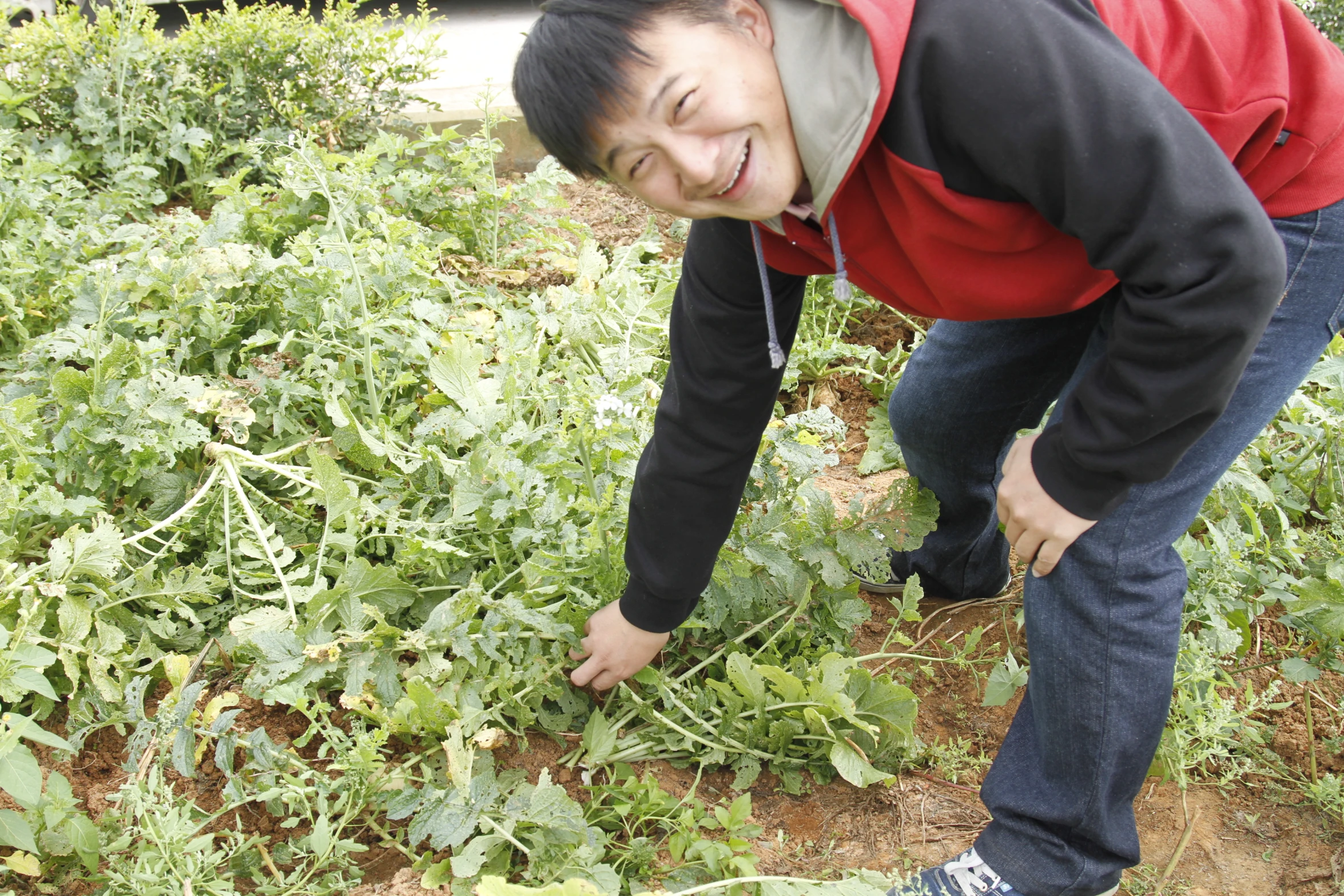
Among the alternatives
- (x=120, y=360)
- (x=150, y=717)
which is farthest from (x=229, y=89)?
(x=150, y=717)

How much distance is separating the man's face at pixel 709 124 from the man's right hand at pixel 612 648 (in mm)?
793

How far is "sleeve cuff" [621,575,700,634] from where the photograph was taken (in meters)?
1.72

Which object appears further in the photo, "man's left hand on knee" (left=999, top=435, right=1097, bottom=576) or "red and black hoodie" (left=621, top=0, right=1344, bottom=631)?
"man's left hand on knee" (left=999, top=435, right=1097, bottom=576)

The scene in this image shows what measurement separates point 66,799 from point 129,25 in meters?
2.96

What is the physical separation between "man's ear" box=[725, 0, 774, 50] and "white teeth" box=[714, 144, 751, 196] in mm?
118

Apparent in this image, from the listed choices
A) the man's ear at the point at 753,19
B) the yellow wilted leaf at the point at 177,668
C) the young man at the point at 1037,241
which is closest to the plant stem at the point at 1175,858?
the young man at the point at 1037,241

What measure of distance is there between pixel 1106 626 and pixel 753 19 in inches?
37.4

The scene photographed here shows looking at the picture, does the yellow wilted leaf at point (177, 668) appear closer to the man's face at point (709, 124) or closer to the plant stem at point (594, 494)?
the plant stem at point (594, 494)

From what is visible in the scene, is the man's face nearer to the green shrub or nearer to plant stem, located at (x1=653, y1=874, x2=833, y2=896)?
plant stem, located at (x1=653, y1=874, x2=833, y2=896)

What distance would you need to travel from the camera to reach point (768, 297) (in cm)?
147

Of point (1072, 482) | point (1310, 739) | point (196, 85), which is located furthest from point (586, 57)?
point (196, 85)

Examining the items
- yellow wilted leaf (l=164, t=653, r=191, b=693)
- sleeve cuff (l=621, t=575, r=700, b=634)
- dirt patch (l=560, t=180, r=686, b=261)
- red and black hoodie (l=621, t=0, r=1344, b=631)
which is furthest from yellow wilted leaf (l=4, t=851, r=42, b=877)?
dirt patch (l=560, t=180, r=686, b=261)

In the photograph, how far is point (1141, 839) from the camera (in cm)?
187

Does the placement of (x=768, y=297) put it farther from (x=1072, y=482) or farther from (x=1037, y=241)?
(x=1072, y=482)
